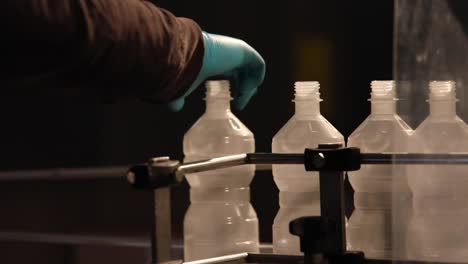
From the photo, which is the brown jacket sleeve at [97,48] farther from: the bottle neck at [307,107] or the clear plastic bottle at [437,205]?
the clear plastic bottle at [437,205]

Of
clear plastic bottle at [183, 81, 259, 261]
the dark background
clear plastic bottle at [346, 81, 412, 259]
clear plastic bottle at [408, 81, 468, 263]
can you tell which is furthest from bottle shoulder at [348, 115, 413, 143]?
the dark background

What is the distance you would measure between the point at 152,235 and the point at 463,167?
0.39 meters

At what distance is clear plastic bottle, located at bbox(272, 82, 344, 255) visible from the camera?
123cm

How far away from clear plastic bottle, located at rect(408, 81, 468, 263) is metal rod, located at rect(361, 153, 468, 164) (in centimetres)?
2

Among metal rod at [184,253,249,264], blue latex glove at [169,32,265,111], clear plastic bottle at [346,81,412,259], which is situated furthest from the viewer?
blue latex glove at [169,32,265,111]

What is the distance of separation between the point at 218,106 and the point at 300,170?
0.60 feet

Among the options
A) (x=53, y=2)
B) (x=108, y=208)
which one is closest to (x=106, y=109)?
(x=108, y=208)

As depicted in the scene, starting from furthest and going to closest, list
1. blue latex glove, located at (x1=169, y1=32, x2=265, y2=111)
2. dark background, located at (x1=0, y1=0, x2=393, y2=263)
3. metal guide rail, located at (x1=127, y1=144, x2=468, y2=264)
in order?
dark background, located at (x1=0, y1=0, x2=393, y2=263)
blue latex glove, located at (x1=169, y1=32, x2=265, y2=111)
metal guide rail, located at (x1=127, y1=144, x2=468, y2=264)

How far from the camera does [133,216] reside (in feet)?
8.81

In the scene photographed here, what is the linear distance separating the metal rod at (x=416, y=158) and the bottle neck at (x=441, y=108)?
8 centimetres

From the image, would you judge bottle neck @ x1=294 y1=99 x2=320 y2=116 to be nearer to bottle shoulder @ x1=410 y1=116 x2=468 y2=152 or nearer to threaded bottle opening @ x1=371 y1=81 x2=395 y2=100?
threaded bottle opening @ x1=371 y1=81 x2=395 y2=100

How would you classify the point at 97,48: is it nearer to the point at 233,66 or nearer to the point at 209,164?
the point at 209,164

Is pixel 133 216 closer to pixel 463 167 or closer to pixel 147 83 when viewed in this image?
pixel 147 83

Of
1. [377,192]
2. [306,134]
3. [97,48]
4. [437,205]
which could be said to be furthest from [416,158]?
[97,48]
